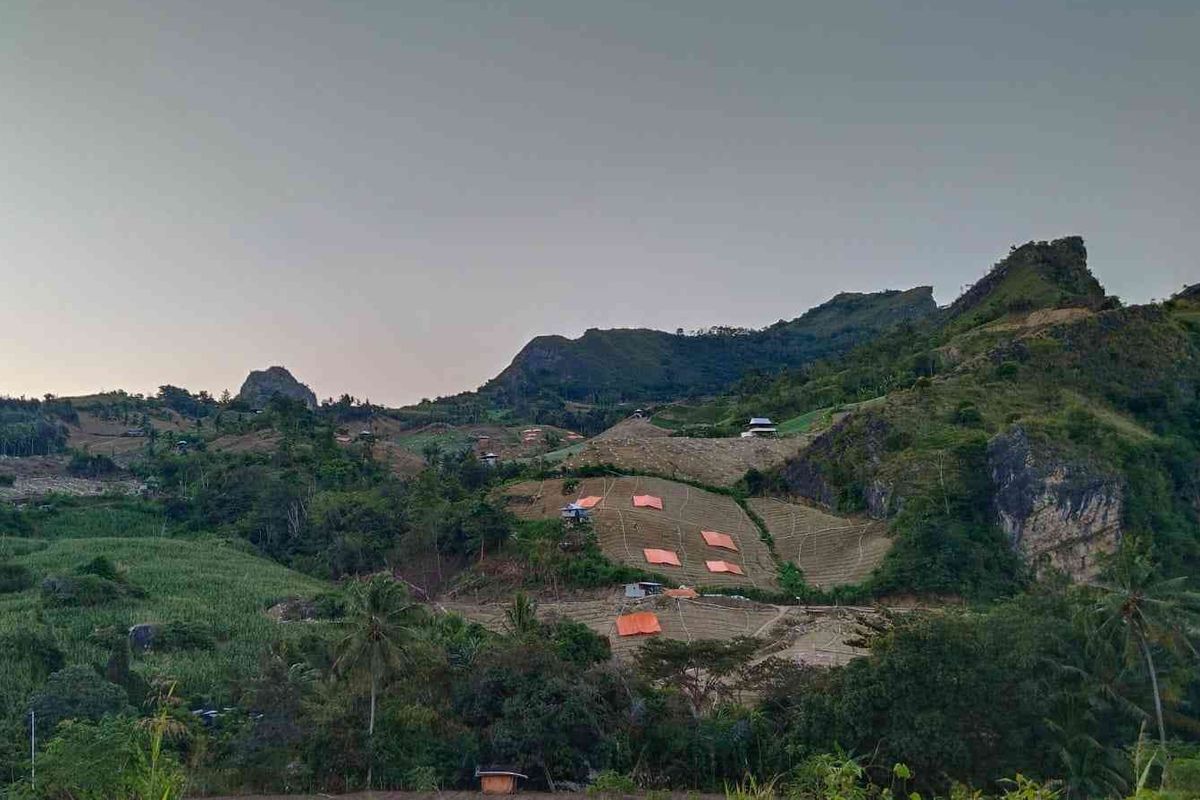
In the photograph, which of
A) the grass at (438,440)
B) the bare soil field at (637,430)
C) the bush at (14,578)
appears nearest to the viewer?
the bush at (14,578)

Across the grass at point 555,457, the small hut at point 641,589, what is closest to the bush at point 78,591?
the small hut at point 641,589

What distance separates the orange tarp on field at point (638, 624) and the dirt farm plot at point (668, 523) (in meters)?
6.24

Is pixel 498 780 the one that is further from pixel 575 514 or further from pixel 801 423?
pixel 801 423

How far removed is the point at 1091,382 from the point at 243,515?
5904 cm

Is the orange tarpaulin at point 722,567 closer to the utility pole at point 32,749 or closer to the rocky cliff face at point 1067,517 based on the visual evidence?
the rocky cliff face at point 1067,517

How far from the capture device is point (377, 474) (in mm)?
70375

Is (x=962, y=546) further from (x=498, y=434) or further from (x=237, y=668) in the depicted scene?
(x=498, y=434)

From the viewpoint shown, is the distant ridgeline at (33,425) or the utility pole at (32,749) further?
the distant ridgeline at (33,425)

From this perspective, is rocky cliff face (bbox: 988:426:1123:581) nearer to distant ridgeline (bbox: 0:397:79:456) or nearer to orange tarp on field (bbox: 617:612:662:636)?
orange tarp on field (bbox: 617:612:662:636)

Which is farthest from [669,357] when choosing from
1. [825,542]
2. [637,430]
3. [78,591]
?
[78,591]

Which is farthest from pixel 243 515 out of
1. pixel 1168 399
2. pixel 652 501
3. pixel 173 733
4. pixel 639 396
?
pixel 639 396

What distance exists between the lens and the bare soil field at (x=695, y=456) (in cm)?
5869

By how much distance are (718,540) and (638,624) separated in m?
12.8

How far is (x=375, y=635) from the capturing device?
2273 centimetres
